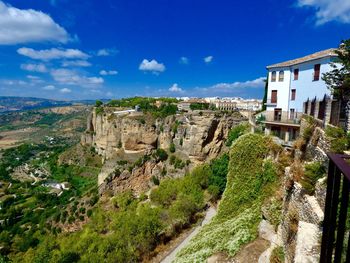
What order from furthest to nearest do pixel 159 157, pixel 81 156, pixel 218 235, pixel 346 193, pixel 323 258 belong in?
pixel 81 156 → pixel 159 157 → pixel 218 235 → pixel 323 258 → pixel 346 193

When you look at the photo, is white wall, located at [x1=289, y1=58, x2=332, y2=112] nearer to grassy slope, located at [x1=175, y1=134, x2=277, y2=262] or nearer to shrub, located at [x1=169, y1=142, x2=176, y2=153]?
grassy slope, located at [x1=175, y1=134, x2=277, y2=262]

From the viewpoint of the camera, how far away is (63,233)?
3133 cm

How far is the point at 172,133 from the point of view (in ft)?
128

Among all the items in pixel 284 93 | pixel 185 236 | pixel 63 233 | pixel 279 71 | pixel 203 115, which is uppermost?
pixel 279 71

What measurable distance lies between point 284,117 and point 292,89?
2.74 metres

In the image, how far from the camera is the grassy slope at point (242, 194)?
46.1ft

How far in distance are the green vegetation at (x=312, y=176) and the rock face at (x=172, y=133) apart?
2569 centimetres

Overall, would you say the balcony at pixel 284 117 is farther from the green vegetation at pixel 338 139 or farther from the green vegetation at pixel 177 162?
the green vegetation at pixel 177 162

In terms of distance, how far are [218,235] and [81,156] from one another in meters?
53.7

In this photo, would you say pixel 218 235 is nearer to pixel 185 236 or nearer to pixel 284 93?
pixel 185 236

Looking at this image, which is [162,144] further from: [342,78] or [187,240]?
[342,78]

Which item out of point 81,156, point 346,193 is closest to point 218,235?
point 346,193

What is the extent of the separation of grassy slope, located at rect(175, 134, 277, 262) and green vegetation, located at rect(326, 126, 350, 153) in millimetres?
5570

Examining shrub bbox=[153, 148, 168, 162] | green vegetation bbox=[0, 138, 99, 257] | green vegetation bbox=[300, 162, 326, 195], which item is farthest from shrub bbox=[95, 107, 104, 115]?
green vegetation bbox=[300, 162, 326, 195]
